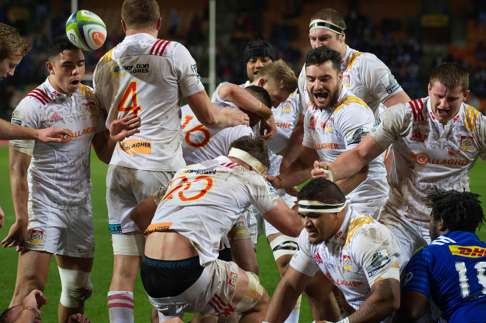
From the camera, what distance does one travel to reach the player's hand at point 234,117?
6715 mm

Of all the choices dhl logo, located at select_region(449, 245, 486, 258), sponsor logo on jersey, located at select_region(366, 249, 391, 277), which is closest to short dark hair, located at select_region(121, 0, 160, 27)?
sponsor logo on jersey, located at select_region(366, 249, 391, 277)

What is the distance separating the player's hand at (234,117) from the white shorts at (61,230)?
1.24 m

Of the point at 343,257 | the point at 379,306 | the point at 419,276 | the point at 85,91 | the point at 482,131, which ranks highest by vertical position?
the point at 85,91

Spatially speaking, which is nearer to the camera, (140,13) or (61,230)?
(140,13)

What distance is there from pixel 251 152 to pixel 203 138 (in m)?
1.29

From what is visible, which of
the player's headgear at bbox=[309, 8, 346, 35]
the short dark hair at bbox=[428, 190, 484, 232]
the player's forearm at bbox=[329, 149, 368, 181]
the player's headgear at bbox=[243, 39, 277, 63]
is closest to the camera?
the short dark hair at bbox=[428, 190, 484, 232]

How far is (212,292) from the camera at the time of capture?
19.0 feet

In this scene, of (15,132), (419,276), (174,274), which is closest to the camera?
(174,274)

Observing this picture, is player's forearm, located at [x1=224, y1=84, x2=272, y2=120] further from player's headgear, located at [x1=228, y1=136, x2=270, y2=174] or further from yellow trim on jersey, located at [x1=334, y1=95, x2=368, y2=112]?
player's headgear, located at [x1=228, y1=136, x2=270, y2=174]

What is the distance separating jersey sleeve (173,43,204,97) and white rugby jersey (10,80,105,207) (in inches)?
33.4

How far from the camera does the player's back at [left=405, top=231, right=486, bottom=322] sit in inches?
224

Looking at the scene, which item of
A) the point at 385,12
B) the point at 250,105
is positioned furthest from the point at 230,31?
the point at 250,105

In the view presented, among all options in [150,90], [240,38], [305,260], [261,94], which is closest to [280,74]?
[261,94]

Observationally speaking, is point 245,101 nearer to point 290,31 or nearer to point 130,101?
point 130,101
